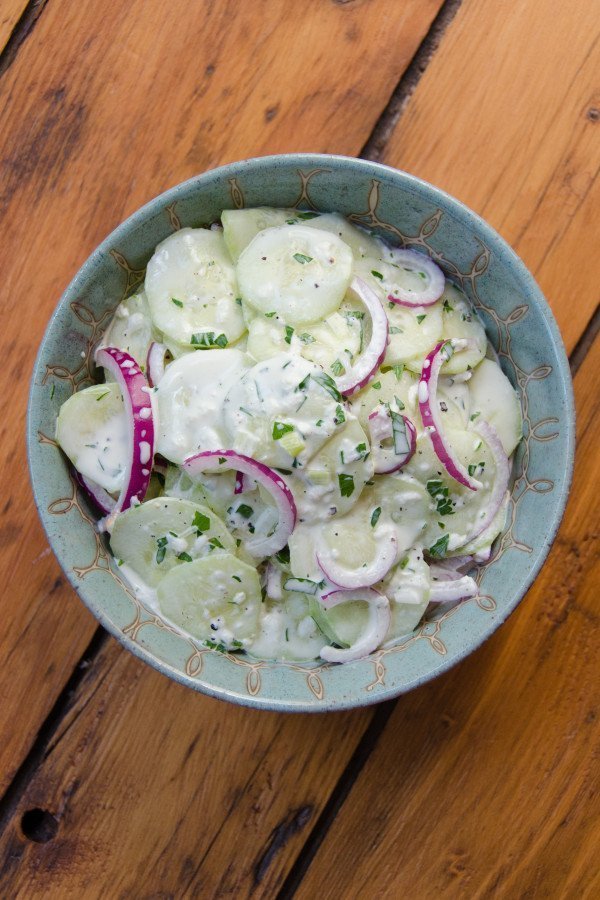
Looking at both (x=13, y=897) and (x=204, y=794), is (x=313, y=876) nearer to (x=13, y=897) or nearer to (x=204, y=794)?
(x=204, y=794)

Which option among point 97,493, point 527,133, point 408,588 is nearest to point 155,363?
point 97,493

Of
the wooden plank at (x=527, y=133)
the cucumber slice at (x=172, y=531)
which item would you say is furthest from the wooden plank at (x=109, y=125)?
the cucumber slice at (x=172, y=531)

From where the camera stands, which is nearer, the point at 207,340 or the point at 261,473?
the point at 261,473

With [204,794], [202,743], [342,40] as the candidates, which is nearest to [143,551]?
[202,743]

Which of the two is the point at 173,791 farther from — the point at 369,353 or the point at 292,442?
the point at 369,353

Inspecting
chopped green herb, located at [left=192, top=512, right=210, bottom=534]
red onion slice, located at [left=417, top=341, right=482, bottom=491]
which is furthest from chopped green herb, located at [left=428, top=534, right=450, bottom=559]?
chopped green herb, located at [left=192, top=512, right=210, bottom=534]

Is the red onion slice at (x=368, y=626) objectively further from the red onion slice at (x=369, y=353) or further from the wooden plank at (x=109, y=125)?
the wooden plank at (x=109, y=125)
